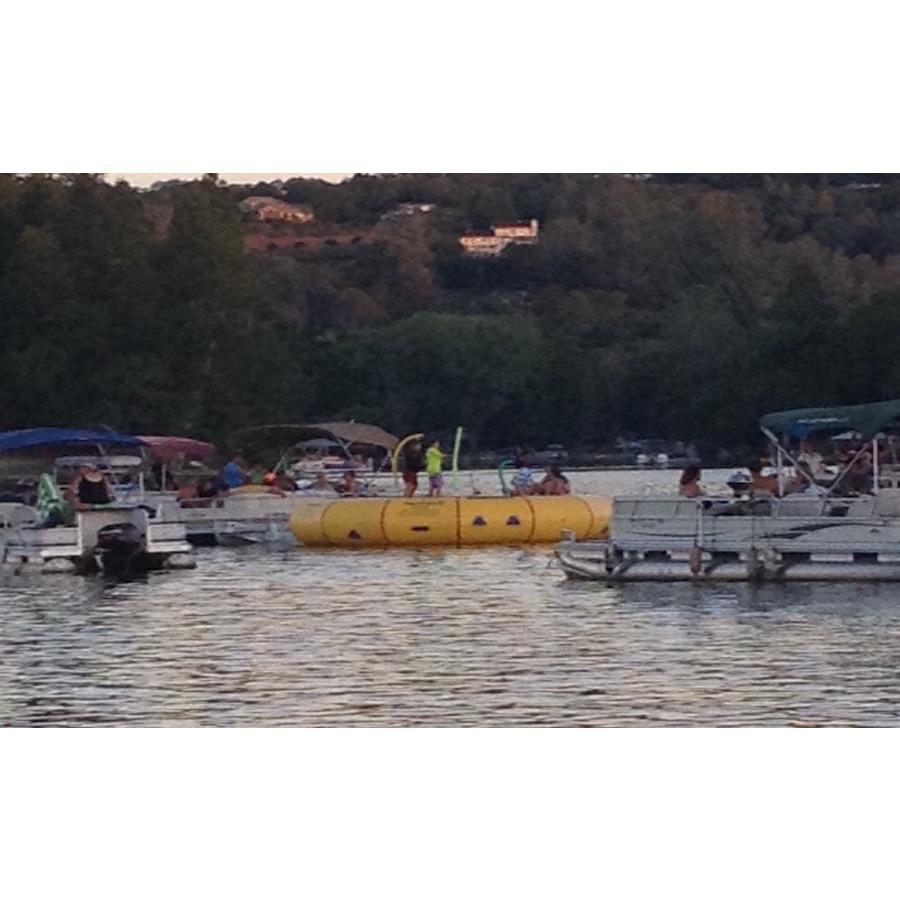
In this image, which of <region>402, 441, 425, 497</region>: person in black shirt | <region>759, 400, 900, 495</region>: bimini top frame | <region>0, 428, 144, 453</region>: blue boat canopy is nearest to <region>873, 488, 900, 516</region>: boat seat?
<region>759, 400, 900, 495</region>: bimini top frame

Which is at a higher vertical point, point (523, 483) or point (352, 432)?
point (352, 432)

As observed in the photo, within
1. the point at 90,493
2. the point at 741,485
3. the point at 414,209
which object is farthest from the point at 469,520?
the point at 414,209

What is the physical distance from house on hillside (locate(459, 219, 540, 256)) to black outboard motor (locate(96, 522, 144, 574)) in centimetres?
408

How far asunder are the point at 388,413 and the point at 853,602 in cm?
1426

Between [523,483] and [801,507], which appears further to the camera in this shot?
[523,483]

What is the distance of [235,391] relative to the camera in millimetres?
40719

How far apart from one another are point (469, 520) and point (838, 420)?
493 cm

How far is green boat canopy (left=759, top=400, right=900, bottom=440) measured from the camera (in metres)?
23.7

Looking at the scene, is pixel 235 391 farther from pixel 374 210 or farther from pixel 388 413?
pixel 374 210

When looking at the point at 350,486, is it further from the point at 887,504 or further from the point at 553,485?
the point at 887,504

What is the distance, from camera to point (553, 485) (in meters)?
30.2

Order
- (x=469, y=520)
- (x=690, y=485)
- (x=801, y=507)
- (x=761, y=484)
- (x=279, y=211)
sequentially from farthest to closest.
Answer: (x=469, y=520), (x=279, y=211), (x=761, y=484), (x=690, y=485), (x=801, y=507)

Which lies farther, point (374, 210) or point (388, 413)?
point (388, 413)
